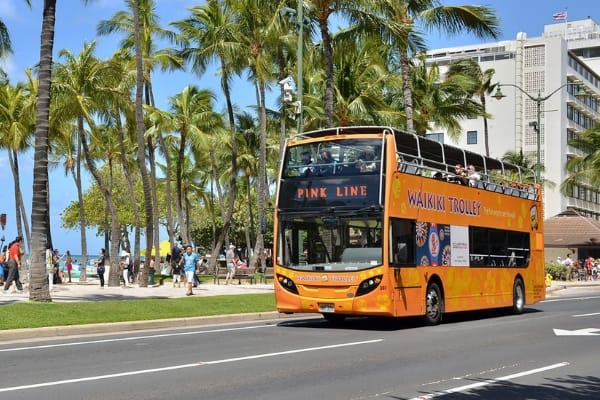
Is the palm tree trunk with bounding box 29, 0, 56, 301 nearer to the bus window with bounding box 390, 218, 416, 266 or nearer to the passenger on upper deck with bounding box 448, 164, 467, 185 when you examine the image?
the bus window with bounding box 390, 218, 416, 266

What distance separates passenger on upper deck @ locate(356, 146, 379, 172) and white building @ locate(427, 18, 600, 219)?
65771 millimetres

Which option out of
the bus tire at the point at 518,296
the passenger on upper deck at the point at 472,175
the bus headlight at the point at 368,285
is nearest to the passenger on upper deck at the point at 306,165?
the bus headlight at the point at 368,285

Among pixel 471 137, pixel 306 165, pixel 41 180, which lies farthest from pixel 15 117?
pixel 471 137

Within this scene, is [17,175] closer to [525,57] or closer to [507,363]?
[507,363]

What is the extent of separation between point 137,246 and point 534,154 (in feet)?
160

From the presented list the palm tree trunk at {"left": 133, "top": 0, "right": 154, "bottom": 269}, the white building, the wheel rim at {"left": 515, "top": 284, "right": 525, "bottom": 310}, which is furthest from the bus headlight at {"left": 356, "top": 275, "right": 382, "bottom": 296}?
the white building

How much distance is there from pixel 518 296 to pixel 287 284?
8.55 meters

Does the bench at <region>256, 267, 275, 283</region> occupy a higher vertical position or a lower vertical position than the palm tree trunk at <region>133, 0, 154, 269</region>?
lower

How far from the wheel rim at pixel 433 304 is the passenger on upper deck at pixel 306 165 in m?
3.94

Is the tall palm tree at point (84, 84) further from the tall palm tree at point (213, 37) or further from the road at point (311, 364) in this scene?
the road at point (311, 364)

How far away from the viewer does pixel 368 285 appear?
54.9ft

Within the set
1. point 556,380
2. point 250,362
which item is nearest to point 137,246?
point 250,362

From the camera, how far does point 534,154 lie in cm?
7919

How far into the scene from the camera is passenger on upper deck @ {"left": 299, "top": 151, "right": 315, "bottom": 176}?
58.1ft
